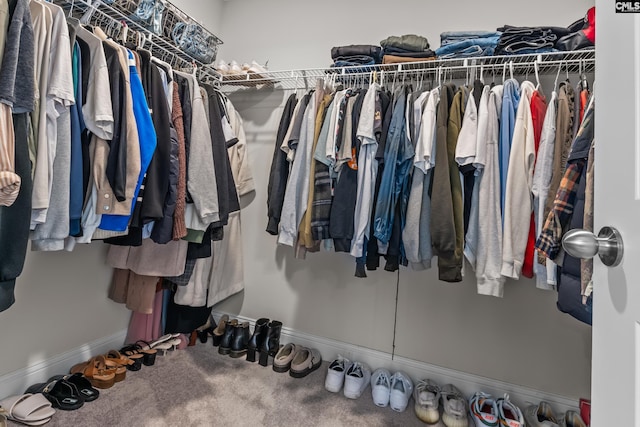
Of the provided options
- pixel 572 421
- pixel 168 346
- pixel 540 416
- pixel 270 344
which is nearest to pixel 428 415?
pixel 540 416

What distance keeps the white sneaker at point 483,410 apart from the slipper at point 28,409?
1.93 m

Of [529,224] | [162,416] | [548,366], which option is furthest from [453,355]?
[162,416]

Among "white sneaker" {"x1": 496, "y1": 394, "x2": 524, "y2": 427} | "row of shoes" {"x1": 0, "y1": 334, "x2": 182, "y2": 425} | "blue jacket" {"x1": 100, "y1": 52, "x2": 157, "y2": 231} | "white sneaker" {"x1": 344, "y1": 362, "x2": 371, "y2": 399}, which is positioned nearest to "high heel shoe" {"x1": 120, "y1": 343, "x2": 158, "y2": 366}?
"row of shoes" {"x1": 0, "y1": 334, "x2": 182, "y2": 425}

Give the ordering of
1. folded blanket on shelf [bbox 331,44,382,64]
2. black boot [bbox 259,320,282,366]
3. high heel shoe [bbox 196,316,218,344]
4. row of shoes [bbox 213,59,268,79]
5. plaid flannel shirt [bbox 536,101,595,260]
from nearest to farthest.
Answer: plaid flannel shirt [bbox 536,101,595,260] → folded blanket on shelf [bbox 331,44,382,64] → black boot [bbox 259,320,282,366] → row of shoes [bbox 213,59,268,79] → high heel shoe [bbox 196,316,218,344]

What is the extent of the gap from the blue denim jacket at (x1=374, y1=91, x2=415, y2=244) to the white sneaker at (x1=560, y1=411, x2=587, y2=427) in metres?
1.20

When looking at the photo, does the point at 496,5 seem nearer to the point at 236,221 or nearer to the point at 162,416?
the point at 236,221

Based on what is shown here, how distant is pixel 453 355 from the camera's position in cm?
186

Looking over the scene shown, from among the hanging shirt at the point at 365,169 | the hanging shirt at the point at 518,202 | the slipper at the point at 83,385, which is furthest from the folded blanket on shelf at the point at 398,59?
the slipper at the point at 83,385

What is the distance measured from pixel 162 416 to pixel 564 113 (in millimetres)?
2176

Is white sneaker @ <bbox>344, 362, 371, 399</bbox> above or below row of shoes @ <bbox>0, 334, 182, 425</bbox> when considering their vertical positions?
below

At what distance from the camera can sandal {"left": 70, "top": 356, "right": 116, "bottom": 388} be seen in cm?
161

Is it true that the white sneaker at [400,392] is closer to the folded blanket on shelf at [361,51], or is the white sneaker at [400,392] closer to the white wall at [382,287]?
the white wall at [382,287]

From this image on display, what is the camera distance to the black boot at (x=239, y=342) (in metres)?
2.03

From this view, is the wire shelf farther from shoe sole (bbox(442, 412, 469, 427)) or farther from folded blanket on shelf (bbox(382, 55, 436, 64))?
shoe sole (bbox(442, 412, 469, 427))
